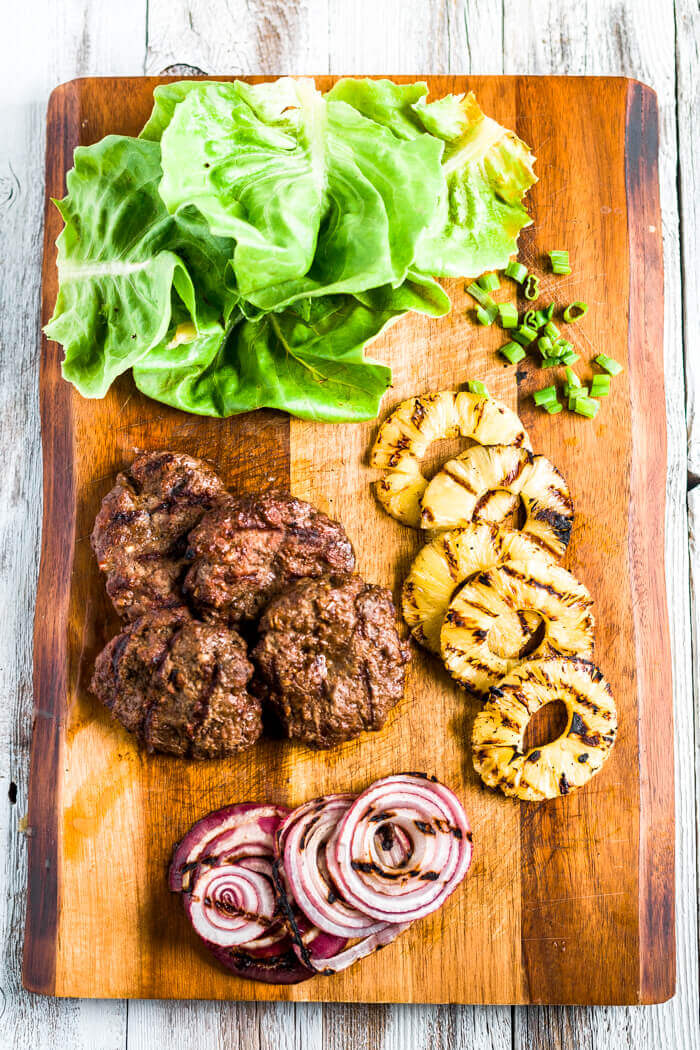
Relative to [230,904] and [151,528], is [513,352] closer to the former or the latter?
[151,528]

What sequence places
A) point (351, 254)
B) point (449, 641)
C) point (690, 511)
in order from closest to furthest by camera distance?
point (351, 254), point (449, 641), point (690, 511)

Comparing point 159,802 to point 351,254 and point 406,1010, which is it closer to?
point 406,1010

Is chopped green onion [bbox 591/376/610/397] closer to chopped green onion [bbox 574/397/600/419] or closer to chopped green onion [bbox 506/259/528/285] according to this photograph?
chopped green onion [bbox 574/397/600/419]

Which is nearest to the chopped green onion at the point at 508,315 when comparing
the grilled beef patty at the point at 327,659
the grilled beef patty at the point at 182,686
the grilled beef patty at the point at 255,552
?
the grilled beef patty at the point at 255,552

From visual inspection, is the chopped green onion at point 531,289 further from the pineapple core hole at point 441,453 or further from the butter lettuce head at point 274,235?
the pineapple core hole at point 441,453

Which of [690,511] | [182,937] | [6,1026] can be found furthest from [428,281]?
[6,1026]
